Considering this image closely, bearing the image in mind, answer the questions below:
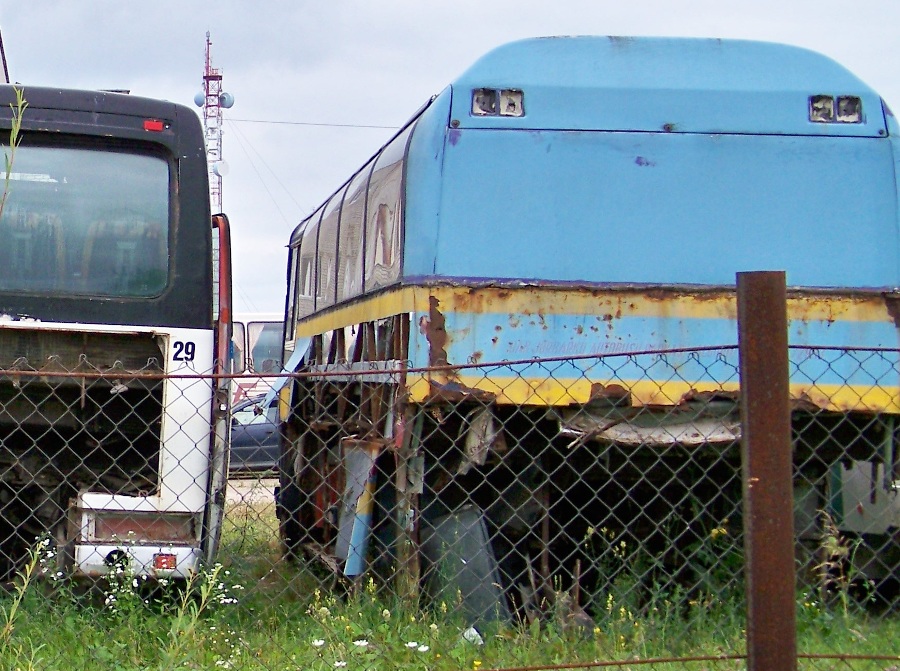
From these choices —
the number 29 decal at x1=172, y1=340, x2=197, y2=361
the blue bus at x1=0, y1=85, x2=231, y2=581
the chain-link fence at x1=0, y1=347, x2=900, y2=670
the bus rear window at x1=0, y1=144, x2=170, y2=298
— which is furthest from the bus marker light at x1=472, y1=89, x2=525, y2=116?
the number 29 decal at x1=172, y1=340, x2=197, y2=361

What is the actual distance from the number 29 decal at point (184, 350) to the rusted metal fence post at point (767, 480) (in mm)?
3075

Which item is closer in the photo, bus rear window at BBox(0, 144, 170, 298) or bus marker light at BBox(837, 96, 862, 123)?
bus marker light at BBox(837, 96, 862, 123)

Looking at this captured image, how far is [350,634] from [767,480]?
81.2 inches

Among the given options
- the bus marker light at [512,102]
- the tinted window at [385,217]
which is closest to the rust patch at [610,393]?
the tinted window at [385,217]

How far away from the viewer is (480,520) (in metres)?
5.16

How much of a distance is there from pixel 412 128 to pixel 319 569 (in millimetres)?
3264

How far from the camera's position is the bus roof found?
17.1ft

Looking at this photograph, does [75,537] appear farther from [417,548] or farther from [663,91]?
[663,91]

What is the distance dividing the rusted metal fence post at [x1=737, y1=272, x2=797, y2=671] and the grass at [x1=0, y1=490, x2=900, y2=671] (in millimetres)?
1149

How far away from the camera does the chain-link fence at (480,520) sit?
14.6ft

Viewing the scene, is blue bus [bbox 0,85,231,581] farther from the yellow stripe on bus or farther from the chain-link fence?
the yellow stripe on bus

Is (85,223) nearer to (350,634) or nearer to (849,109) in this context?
(350,634)

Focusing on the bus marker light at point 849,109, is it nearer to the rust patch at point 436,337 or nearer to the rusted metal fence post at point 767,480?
the rust patch at point 436,337

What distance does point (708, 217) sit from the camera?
5.21 m
